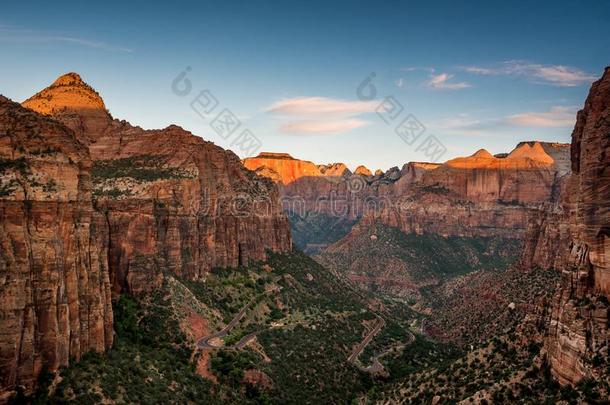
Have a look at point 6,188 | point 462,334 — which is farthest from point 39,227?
point 462,334

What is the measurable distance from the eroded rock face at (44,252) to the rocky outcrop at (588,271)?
44.6 meters

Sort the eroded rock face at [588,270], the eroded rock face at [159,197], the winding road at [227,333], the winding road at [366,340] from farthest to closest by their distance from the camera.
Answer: the winding road at [366,340]
the eroded rock face at [159,197]
the winding road at [227,333]
the eroded rock face at [588,270]

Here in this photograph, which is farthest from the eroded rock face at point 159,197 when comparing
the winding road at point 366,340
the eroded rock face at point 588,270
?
the eroded rock face at point 588,270

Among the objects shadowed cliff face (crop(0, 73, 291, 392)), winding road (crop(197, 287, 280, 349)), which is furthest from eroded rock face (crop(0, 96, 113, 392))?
winding road (crop(197, 287, 280, 349))

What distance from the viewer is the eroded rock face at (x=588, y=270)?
1864 inches

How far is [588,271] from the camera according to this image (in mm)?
50500

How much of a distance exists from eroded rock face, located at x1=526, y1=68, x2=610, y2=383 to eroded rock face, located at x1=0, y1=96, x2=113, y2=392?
44.6m

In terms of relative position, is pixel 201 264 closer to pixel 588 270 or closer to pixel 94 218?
pixel 94 218

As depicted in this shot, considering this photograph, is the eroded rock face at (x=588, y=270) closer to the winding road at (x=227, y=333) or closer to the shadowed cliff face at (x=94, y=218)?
the shadowed cliff face at (x=94, y=218)

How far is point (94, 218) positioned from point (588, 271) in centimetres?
5271

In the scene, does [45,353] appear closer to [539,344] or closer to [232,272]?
[539,344]

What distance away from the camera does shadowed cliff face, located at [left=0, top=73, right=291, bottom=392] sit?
53.2m

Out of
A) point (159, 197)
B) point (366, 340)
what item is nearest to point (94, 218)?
point (159, 197)

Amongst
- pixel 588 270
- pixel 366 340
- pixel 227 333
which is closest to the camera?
pixel 588 270
